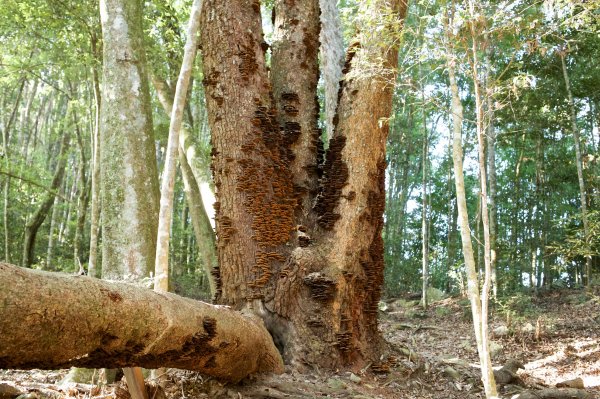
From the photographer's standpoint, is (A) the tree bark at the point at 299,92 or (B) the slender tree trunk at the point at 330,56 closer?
(A) the tree bark at the point at 299,92

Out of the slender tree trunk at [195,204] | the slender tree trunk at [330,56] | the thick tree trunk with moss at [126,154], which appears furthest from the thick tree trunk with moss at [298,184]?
the slender tree trunk at [195,204]

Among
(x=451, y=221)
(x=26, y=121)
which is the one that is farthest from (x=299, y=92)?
(x=26, y=121)

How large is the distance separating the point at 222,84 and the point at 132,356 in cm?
290

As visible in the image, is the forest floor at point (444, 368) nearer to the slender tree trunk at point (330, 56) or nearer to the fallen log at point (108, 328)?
the fallen log at point (108, 328)

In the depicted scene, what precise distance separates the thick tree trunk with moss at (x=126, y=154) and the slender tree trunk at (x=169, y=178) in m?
0.36

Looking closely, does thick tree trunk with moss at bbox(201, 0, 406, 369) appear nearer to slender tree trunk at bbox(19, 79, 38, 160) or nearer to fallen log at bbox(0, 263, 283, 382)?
fallen log at bbox(0, 263, 283, 382)

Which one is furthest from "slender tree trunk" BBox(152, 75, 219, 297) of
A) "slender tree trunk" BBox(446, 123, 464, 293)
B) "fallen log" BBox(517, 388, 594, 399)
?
"slender tree trunk" BBox(446, 123, 464, 293)

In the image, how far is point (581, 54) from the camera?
564 inches

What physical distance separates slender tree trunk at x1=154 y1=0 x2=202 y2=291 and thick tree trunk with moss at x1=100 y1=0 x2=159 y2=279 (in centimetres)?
36

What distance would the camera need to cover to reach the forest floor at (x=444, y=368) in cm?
404

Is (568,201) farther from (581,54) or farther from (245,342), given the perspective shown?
(245,342)

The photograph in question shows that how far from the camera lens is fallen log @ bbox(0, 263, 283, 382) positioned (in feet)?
7.39

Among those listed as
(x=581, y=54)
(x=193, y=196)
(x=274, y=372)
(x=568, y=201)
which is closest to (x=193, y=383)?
(x=274, y=372)

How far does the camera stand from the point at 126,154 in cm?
473
